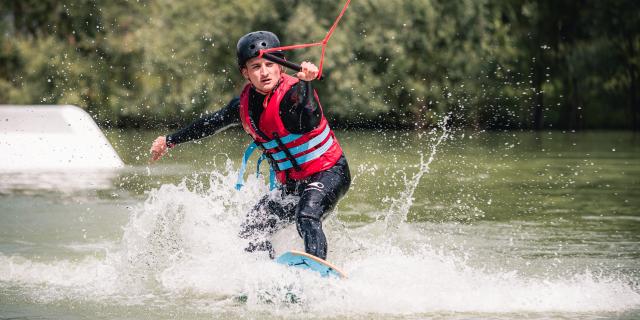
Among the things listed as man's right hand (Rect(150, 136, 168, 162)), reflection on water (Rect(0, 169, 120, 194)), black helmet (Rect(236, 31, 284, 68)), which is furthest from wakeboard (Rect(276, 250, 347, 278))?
reflection on water (Rect(0, 169, 120, 194))

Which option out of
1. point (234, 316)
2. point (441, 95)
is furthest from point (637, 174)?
point (441, 95)

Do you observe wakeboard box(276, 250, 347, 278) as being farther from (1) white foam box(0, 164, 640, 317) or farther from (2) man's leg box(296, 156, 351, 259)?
(2) man's leg box(296, 156, 351, 259)

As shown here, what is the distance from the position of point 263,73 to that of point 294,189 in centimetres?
77

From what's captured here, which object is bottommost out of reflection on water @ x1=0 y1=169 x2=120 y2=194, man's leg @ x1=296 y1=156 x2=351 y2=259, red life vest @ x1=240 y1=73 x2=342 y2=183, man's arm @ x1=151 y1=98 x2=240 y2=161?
man's leg @ x1=296 y1=156 x2=351 y2=259

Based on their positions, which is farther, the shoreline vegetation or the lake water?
the shoreline vegetation

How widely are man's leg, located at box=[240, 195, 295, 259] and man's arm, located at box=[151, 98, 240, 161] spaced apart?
506 millimetres

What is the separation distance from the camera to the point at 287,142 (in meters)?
5.88

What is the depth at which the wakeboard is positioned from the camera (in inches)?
214

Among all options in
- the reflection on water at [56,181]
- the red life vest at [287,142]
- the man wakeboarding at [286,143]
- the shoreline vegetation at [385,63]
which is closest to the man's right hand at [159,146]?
the man wakeboarding at [286,143]

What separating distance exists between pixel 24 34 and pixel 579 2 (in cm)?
1534

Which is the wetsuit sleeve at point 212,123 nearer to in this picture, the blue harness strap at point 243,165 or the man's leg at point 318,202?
the blue harness strap at point 243,165

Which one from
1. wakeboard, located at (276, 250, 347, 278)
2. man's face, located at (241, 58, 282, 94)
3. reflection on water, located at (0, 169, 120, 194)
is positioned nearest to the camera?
wakeboard, located at (276, 250, 347, 278)

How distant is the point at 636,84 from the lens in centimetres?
2819

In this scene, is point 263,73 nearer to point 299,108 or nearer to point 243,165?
point 299,108
